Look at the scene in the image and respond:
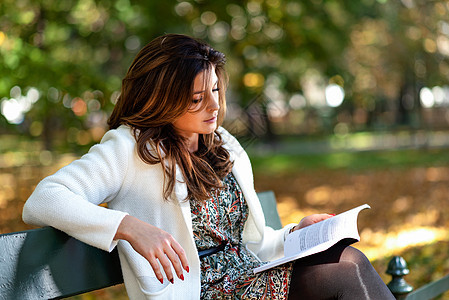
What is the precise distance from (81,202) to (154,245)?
0.94 ft

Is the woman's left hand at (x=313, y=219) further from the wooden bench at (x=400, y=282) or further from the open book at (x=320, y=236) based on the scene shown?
the wooden bench at (x=400, y=282)

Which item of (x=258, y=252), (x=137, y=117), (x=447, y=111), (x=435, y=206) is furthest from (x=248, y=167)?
(x=447, y=111)

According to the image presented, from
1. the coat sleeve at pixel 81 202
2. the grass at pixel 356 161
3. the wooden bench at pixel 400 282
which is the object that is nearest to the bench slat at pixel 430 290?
the wooden bench at pixel 400 282

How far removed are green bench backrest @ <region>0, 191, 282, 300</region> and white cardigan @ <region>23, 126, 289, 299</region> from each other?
2.7 inches

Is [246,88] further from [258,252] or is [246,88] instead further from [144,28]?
[258,252]

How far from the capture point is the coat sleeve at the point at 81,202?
189cm

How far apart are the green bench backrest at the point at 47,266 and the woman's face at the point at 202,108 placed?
597 mm

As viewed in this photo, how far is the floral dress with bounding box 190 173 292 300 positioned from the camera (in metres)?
2.16

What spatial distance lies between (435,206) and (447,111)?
22478 millimetres

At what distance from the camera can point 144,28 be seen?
6.66 meters

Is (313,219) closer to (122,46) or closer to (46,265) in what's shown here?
(46,265)

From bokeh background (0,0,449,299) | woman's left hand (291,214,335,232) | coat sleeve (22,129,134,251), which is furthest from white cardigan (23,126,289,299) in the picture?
bokeh background (0,0,449,299)

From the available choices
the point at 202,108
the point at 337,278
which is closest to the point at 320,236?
the point at 337,278

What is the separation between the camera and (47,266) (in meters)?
1.94
